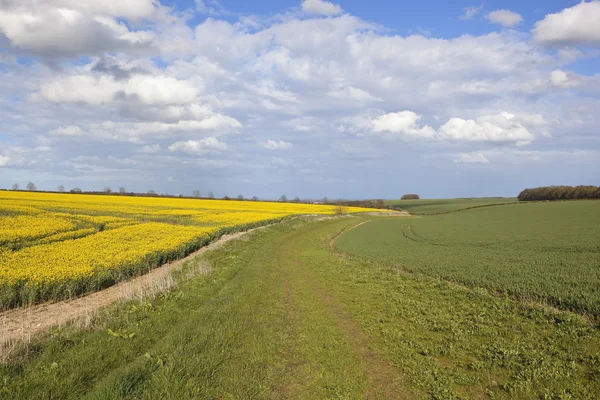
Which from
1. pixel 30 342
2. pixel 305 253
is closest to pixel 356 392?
pixel 30 342

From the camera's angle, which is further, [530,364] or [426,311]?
[426,311]

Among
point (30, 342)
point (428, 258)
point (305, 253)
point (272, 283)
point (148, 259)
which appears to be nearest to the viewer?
point (30, 342)

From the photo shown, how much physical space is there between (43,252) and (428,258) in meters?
20.7

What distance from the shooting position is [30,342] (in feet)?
28.9

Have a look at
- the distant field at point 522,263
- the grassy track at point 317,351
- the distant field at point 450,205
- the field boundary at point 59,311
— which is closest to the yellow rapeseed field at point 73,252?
the field boundary at point 59,311

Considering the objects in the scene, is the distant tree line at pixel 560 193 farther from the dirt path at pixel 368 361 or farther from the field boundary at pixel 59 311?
the field boundary at pixel 59 311

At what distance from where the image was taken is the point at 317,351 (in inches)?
338

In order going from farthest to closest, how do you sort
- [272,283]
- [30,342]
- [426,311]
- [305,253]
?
[305,253] < [272,283] < [426,311] < [30,342]

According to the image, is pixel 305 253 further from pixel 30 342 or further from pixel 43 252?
pixel 30 342

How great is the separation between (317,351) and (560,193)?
114883 mm

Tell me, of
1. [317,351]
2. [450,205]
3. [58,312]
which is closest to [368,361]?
[317,351]

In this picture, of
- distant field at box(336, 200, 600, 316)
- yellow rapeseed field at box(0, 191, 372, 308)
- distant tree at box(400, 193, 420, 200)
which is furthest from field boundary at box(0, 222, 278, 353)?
distant tree at box(400, 193, 420, 200)

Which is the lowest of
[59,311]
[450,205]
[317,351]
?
[59,311]

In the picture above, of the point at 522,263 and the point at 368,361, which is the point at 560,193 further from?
the point at 368,361
